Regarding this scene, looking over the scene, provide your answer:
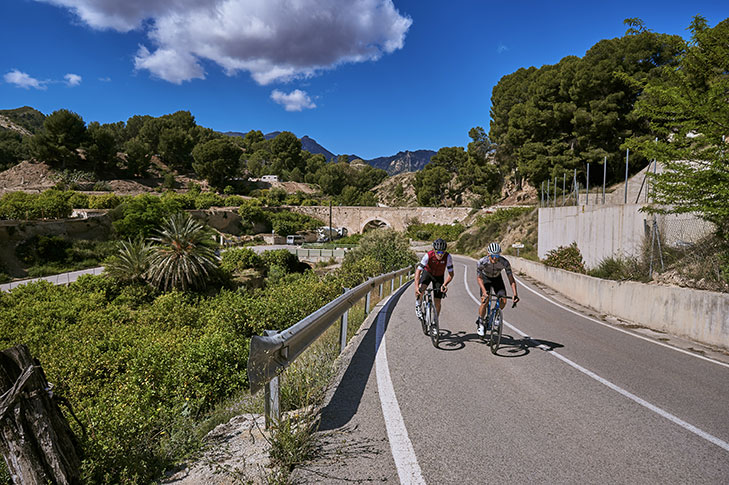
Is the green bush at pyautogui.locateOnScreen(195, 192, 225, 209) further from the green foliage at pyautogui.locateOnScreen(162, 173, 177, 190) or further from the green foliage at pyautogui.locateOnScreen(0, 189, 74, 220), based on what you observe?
the green foliage at pyautogui.locateOnScreen(0, 189, 74, 220)

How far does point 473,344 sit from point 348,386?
3308 mm

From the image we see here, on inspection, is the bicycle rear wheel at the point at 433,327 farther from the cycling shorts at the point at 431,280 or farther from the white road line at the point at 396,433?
the white road line at the point at 396,433

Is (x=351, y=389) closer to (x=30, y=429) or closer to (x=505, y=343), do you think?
(x=30, y=429)

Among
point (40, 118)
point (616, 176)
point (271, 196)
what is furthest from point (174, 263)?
point (40, 118)

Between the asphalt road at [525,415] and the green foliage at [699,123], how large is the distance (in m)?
3.52

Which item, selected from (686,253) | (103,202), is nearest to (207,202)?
(103,202)

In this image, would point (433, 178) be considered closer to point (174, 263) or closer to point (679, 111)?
point (174, 263)

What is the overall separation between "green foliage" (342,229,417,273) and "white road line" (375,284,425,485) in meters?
19.8

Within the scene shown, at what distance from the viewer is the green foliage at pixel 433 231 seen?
68312mm

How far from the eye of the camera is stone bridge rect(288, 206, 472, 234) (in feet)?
251

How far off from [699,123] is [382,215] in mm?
75218

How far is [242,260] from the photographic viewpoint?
36.8m

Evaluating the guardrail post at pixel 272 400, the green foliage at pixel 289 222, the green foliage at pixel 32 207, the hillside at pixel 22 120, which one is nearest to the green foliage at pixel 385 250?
the guardrail post at pixel 272 400

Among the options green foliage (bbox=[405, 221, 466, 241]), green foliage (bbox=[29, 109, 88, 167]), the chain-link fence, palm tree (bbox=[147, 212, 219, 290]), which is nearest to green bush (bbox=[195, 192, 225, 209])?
green foliage (bbox=[29, 109, 88, 167])
